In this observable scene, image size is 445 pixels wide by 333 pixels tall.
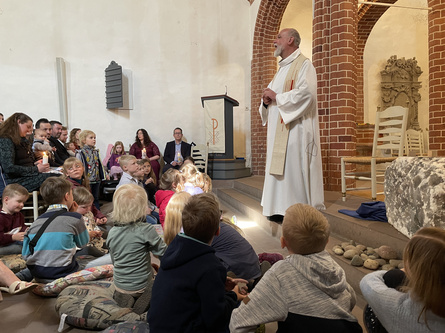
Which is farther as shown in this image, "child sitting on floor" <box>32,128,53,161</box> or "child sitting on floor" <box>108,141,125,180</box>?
"child sitting on floor" <box>108,141,125,180</box>

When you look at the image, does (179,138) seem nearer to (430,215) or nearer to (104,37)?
(104,37)

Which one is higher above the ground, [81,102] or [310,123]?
[81,102]

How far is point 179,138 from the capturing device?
8180mm

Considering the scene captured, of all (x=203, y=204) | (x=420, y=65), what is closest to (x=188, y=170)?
(x=203, y=204)

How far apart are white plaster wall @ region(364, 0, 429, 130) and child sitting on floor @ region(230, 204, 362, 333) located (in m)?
8.35

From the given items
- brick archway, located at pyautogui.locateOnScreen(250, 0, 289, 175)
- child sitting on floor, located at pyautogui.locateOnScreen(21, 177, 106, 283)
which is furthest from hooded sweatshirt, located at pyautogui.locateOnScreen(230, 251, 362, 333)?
brick archway, located at pyautogui.locateOnScreen(250, 0, 289, 175)

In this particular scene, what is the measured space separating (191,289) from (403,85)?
8.86 metres

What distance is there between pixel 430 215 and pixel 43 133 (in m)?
4.33

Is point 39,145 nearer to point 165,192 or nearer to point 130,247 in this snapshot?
point 165,192

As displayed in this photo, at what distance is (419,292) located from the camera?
1061mm

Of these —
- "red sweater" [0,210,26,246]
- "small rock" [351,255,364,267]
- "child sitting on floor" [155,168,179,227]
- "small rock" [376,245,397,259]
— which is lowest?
"small rock" [351,255,364,267]

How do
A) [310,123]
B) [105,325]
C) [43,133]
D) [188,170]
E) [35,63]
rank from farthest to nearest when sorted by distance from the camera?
1. [35,63]
2. [43,133]
3. [188,170]
4. [310,123]
5. [105,325]

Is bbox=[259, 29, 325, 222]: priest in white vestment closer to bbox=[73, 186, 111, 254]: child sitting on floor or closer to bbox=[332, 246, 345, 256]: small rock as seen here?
bbox=[332, 246, 345, 256]: small rock

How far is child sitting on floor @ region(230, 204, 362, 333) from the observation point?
4.33 ft
